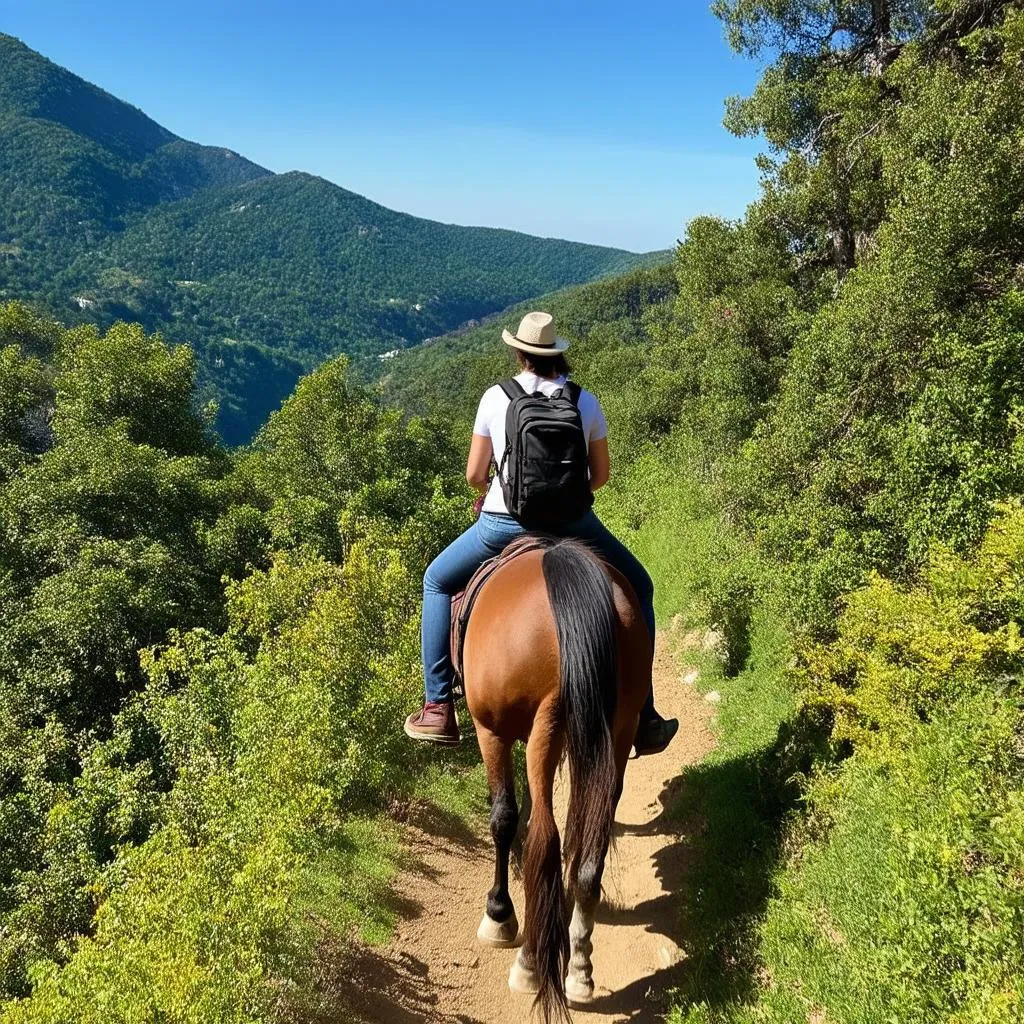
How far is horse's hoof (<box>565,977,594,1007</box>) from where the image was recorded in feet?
14.6

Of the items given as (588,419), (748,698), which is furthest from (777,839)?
(588,419)

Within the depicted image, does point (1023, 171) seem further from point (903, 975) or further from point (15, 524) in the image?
point (15, 524)

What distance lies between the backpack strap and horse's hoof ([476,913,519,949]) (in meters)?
3.80

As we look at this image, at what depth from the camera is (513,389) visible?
4820 millimetres

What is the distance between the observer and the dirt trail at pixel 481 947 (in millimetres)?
5148

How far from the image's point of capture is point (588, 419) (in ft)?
16.8

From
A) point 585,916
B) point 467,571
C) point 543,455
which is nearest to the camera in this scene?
point 585,916

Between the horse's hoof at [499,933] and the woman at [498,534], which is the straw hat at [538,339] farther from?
the horse's hoof at [499,933]

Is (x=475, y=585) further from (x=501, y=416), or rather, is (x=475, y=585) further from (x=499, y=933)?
(x=499, y=933)

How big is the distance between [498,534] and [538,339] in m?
1.52

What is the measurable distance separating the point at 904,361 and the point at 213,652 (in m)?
10.1

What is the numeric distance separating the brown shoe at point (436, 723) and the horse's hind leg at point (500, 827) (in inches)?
43.7

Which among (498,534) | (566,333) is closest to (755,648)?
(498,534)

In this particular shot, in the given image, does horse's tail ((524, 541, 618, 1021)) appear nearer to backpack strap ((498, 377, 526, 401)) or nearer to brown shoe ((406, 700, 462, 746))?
backpack strap ((498, 377, 526, 401))
